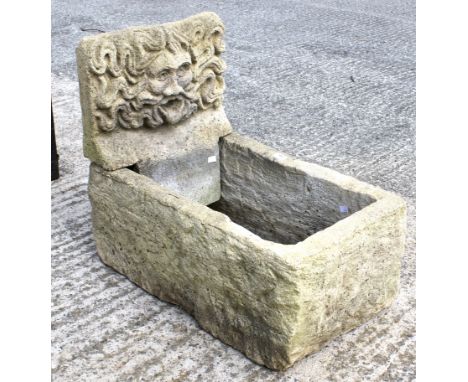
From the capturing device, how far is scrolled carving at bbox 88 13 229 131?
292 cm

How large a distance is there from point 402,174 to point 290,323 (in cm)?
211

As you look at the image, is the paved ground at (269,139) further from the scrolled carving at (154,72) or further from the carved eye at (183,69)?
the carved eye at (183,69)

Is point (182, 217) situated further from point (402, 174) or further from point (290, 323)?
point (402, 174)

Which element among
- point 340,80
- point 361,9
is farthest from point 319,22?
point 340,80

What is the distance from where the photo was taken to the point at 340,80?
5.89m

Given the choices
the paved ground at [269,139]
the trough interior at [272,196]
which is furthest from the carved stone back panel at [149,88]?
the paved ground at [269,139]

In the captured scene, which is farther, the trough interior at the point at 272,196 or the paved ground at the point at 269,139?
the trough interior at the point at 272,196

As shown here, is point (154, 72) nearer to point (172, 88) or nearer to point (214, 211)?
point (172, 88)

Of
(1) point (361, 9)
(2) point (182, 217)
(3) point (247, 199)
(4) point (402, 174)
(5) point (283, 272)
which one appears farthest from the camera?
(1) point (361, 9)

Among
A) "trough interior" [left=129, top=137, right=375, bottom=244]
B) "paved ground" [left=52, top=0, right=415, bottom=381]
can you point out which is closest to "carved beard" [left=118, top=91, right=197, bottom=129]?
"trough interior" [left=129, top=137, right=375, bottom=244]

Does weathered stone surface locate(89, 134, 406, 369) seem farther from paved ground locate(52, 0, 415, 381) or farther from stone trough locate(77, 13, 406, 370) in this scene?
paved ground locate(52, 0, 415, 381)

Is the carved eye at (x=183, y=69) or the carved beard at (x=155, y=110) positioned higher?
the carved eye at (x=183, y=69)

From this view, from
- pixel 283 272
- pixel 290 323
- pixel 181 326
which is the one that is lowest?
pixel 181 326

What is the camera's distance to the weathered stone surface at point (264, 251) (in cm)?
254
